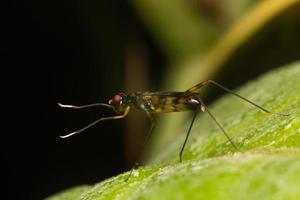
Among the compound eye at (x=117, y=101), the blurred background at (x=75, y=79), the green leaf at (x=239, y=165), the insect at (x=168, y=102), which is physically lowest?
the green leaf at (x=239, y=165)

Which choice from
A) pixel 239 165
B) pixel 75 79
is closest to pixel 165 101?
pixel 239 165

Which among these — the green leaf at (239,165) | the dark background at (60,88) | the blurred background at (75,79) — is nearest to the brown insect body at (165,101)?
the green leaf at (239,165)

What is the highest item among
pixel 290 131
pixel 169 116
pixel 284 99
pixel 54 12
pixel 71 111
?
pixel 54 12

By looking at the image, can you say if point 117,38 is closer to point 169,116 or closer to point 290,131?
point 169,116

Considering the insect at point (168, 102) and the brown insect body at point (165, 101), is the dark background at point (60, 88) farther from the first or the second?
the brown insect body at point (165, 101)

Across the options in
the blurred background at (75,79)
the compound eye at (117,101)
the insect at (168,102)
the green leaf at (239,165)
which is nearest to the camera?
the green leaf at (239,165)

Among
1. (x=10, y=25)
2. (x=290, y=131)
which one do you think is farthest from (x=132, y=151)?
(x=290, y=131)

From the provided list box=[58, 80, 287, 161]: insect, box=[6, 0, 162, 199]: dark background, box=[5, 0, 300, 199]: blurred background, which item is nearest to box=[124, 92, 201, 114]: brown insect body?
box=[58, 80, 287, 161]: insect
